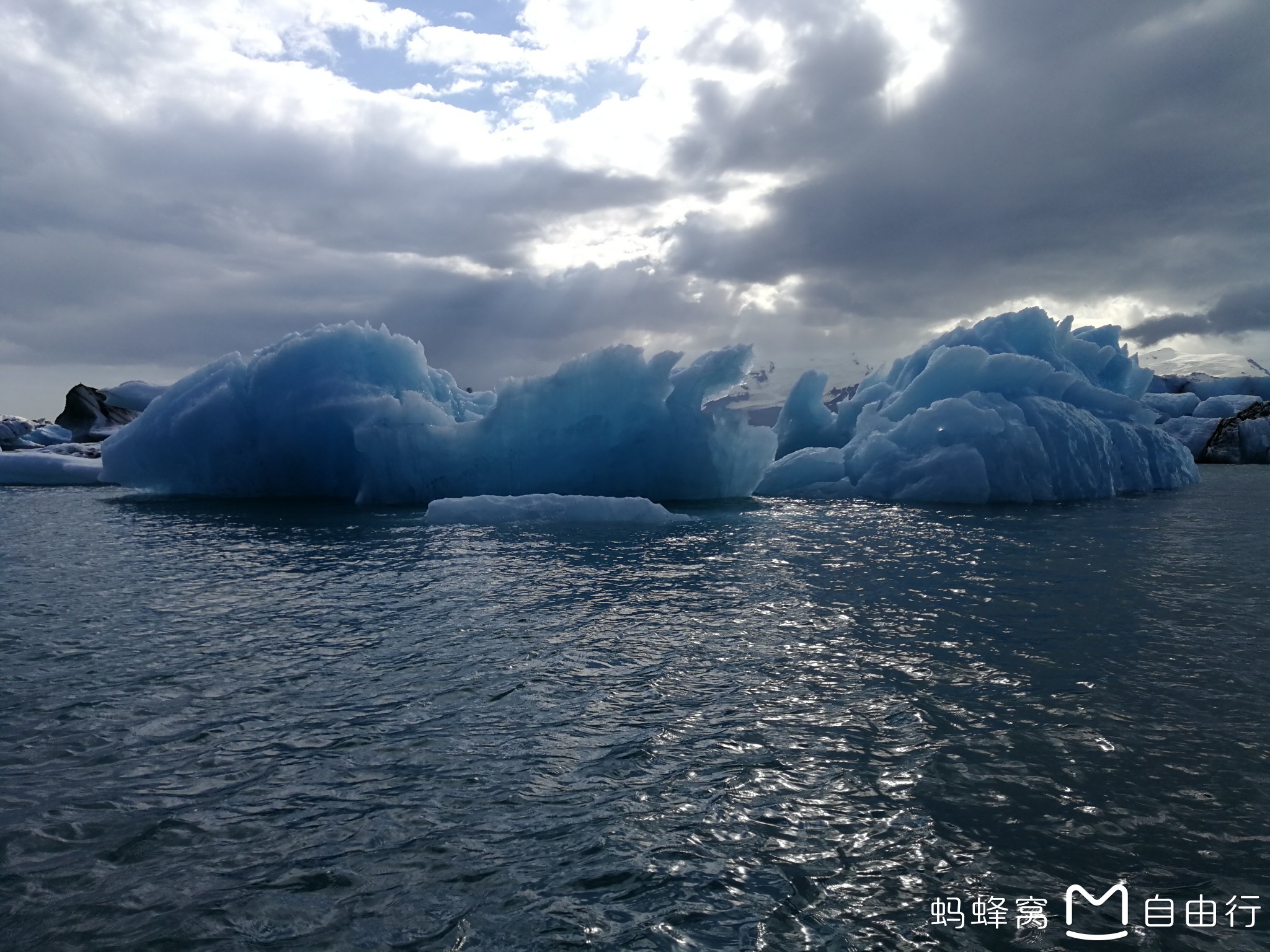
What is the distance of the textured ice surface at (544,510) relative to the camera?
1513 cm

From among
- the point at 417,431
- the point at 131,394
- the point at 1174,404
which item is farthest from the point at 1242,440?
the point at 131,394

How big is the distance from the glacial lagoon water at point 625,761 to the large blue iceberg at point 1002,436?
10699 mm

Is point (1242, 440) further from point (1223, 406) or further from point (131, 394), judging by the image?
point (131, 394)

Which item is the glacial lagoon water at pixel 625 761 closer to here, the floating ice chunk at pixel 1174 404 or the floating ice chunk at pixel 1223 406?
the floating ice chunk at pixel 1174 404

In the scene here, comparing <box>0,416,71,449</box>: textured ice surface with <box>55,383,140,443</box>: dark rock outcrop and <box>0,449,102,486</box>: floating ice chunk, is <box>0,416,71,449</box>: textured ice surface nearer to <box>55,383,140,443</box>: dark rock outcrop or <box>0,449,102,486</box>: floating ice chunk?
<box>55,383,140,443</box>: dark rock outcrop

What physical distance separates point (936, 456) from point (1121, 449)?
6.87m

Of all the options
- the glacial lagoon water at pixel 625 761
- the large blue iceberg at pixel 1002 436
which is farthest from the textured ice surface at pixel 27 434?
the glacial lagoon water at pixel 625 761

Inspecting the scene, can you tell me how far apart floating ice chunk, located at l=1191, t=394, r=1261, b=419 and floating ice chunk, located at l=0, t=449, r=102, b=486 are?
54264 mm

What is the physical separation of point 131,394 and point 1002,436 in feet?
169

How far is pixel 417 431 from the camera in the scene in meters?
18.1

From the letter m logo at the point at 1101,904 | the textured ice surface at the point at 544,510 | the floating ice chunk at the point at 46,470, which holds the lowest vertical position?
the letter m logo at the point at 1101,904

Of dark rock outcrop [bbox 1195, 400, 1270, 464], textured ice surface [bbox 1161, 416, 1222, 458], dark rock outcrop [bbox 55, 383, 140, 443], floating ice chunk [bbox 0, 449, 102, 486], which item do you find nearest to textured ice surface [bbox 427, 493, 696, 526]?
floating ice chunk [bbox 0, 449, 102, 486]

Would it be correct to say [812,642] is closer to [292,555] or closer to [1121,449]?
[292,555]

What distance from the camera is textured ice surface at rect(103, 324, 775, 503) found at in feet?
58.1
